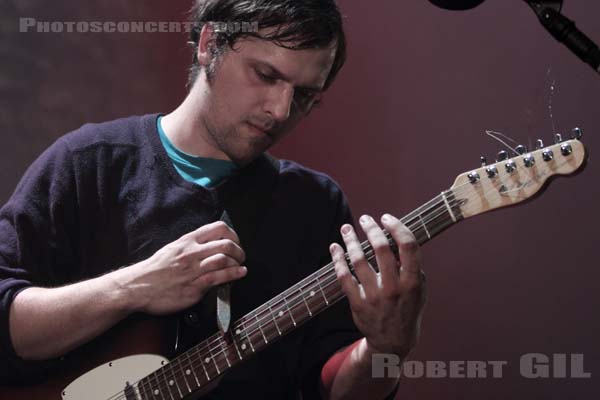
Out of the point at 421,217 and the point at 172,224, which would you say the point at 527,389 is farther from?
the point at 172,224

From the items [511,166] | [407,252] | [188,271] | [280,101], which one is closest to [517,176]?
[511,166]

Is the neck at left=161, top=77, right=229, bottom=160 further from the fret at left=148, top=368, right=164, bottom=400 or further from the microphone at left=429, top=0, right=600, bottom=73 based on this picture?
the microphone at left=429, top=0, right=600, bottom=73

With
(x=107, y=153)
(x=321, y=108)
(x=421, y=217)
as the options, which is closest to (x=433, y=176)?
(x=321, y=108)

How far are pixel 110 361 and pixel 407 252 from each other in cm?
50

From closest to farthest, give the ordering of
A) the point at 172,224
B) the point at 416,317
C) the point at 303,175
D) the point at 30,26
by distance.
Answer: the point at 416,317 < the point at 172,224 < the point at 303,175 < the point at 30,26

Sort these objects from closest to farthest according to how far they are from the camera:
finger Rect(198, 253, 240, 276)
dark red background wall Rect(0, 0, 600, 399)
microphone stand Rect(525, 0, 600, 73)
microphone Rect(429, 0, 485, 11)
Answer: microphone stand Rect(525, 0, 600, 73) → microphone Rect(429, 0, 485, 11) → finger Rect(198, 253, 240, 276) → dark red background wall Rect(0, 0, 600, 399)

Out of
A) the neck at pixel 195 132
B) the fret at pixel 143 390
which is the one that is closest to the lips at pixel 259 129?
the neck at pixel 195 132

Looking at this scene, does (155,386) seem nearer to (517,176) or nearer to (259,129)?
(259,129)

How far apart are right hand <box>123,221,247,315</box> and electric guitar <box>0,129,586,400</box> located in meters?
0.06

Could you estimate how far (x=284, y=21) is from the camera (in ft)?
3.79

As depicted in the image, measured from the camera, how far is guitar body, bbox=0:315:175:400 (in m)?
1.08

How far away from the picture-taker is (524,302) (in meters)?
1.38

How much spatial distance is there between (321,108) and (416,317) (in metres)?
0.59

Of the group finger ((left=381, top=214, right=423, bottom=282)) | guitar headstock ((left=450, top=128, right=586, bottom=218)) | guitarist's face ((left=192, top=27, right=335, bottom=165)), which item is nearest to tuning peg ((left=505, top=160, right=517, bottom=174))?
guitar headstock ((left=450, top=128, right=586, bottom=218))
